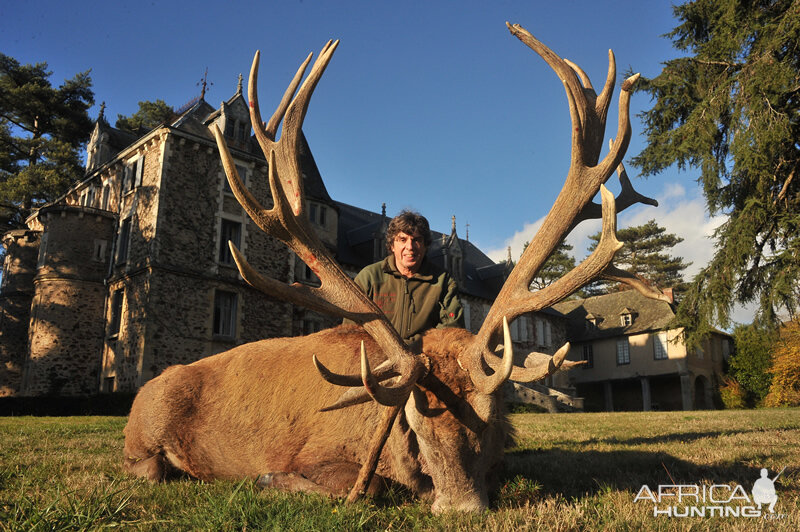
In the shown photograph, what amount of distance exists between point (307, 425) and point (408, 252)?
1.80 m

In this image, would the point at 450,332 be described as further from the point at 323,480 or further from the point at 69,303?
the point at 69,303

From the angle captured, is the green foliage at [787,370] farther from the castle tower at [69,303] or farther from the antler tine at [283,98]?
the castle tower at [69,303]

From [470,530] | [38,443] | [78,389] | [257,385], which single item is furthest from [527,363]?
[78,389]

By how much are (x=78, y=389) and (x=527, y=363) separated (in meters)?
25.5

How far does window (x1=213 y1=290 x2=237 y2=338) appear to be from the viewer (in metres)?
23.7

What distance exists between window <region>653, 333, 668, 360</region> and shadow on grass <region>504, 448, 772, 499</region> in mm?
36317

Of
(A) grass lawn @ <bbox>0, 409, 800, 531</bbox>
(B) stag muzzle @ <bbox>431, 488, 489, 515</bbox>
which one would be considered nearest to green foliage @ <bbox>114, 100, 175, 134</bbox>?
(A) grass lawn @ <bbox>0, 409, 800, 531</bbox>

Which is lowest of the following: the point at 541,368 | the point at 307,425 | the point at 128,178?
the point at 307,425

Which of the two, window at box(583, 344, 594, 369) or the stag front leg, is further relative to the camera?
window at box(583, 344, 594, 369)

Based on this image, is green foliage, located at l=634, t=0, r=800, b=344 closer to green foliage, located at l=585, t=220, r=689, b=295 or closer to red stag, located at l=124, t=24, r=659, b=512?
red stag, located at l=124, t=24, r=659, b=512

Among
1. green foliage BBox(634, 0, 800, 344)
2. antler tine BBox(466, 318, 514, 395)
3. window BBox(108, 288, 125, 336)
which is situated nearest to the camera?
antler tine BBox(466, 318, 514, 395)

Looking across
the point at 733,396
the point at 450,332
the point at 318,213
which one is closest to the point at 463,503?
the point at 450,332

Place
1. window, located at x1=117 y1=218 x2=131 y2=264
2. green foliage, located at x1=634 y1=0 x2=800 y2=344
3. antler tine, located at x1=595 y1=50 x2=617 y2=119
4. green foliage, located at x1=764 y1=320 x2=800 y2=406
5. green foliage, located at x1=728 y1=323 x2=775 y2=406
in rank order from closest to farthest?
antler tine, located at x1=595 y1=50 x2=617 y2=119 → green foliage, located at x1=634 y1=0 x2=800 y2=344 → window, located at x1=117 y1=218 x2=131 y2=264 → green foliage, located at x1=764 y1=320 x2=800 y2=406 → green foliage, located at x1=728 y1=323 x2=775 y2=406

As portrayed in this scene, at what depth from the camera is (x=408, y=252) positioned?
5.25m
